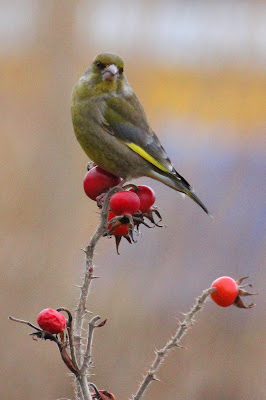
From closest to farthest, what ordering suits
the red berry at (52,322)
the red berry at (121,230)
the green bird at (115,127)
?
1. the red berry at (52,322)
2. the red berry at (121,230)
3. the green bird at (115,127)

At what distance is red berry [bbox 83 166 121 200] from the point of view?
3.25ft

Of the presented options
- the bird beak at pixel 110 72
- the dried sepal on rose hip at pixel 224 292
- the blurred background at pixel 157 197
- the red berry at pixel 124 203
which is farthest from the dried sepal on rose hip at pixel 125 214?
the blurred background at pixel 157 197

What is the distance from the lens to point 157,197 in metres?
3.37

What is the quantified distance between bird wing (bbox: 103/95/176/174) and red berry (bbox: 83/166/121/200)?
263 millimetres

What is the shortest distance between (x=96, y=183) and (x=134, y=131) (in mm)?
361

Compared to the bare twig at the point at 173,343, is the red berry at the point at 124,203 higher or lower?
higher

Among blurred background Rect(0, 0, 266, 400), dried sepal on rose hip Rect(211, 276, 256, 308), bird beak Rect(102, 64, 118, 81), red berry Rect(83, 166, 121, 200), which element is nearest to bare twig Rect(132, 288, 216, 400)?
dried sepal on rose hip Rect(211, 276, 256, 308)

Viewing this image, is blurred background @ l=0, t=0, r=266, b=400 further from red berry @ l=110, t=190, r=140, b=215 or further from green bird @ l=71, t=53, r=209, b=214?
red berry @ l=110, t=190, r=140, b=215

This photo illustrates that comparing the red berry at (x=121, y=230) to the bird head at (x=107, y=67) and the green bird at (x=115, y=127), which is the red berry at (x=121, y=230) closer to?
the green bird at (x=115, y=127)

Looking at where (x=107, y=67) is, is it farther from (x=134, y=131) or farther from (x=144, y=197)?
(x=144, y=197)

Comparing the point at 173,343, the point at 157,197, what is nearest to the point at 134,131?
the point at 173,343

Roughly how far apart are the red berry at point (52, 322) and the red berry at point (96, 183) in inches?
9.3

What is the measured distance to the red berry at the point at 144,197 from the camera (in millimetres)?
960

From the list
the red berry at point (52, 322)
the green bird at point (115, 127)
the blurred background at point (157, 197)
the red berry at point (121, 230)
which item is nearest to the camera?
the red berry at point (52, 322)
